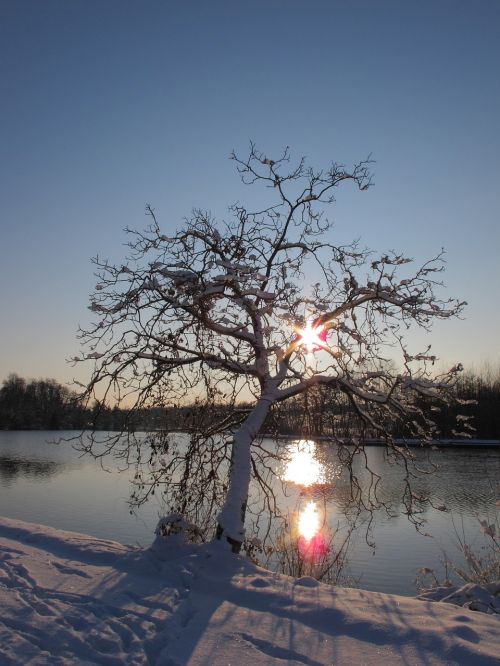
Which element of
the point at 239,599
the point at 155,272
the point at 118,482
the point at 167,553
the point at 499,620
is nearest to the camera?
the point at 499,620

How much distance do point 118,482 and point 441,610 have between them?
78.0ft

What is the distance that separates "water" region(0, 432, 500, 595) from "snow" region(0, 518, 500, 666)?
9.56 feet

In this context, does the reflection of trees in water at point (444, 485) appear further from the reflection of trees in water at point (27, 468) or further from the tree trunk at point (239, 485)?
the reflection of trees in water at point (27, 468)

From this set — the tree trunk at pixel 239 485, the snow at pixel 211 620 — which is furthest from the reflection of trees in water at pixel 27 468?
the snow at pixel 211 620

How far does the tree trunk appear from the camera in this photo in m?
7.10

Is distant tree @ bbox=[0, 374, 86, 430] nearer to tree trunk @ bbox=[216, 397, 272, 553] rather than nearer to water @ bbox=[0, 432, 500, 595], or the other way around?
water @ bbox=[0, 432, 500, 595]

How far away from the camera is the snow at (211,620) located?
407 cm

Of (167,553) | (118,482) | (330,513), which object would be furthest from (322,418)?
(118,482)

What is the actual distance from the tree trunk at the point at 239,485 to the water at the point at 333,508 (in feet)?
5.17

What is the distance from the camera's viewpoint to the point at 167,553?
7.01 m

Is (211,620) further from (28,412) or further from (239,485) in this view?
(28,412)

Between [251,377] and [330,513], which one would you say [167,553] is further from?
[330,513]

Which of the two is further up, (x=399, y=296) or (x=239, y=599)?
(x=399, y=296)

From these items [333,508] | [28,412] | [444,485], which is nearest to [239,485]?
[333,508]
